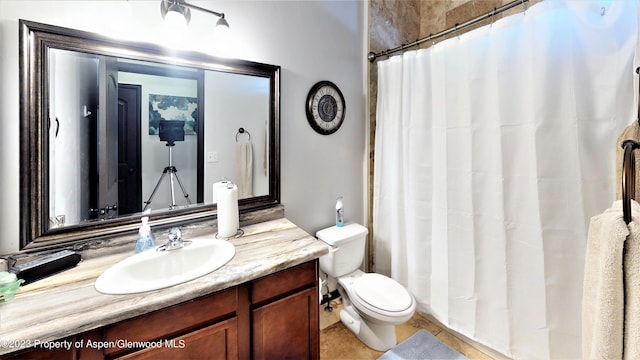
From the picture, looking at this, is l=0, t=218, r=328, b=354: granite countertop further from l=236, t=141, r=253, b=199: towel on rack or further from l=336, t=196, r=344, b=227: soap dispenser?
l=336, t=196, r=344, b=227: soap dispenser

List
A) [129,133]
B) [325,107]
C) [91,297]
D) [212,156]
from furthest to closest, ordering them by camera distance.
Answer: [325,107], [212,156], [129,133], [91,297]

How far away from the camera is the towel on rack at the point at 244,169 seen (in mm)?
1570

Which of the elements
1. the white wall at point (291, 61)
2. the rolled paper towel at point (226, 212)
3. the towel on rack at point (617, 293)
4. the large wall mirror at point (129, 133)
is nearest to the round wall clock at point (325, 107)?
the white wall at point (291, 61)

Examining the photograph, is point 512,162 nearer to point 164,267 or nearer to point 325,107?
point 325,107

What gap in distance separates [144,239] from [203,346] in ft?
1.82

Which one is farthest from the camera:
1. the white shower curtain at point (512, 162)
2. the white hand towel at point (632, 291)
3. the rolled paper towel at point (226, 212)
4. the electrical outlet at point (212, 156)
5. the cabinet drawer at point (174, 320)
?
the electrical outlet at point (212, 156)

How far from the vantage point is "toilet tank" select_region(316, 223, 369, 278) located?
5.73 ft

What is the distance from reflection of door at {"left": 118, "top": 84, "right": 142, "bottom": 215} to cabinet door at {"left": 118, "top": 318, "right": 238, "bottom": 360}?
68 centimetres

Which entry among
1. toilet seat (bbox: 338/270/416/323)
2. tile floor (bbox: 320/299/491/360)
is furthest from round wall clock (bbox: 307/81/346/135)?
tile floor (bbox: 320/299/491/360)

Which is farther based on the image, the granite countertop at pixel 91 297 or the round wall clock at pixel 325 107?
the round wall clock at pixel 325 107

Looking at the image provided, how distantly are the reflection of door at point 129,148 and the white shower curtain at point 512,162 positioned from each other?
1587 mm

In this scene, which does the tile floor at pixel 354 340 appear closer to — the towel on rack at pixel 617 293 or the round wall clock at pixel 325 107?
the towel on rack at pixel 617 293

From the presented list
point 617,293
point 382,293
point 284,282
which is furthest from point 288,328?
point 617,293

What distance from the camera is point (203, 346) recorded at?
93cm
